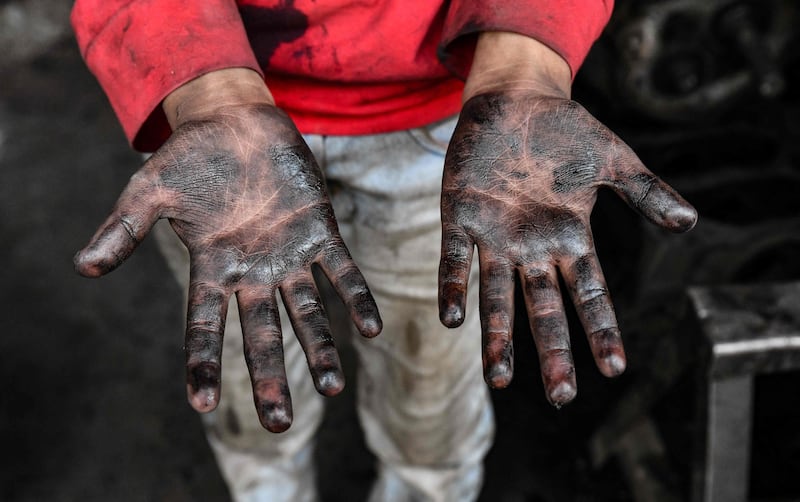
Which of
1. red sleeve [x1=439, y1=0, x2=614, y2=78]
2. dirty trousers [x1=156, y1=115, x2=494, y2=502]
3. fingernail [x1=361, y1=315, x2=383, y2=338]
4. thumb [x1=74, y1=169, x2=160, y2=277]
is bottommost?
dirty trousers [x1=156, y1=115, x2=494, y2=502]

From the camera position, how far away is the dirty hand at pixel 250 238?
0.87 meters

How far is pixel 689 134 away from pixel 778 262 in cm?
41

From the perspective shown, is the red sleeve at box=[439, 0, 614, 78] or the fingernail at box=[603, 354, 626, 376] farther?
the red sleeve at box=[439, 0, 614, 78]

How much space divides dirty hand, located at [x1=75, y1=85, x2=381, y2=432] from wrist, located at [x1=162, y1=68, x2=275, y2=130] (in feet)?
0.04

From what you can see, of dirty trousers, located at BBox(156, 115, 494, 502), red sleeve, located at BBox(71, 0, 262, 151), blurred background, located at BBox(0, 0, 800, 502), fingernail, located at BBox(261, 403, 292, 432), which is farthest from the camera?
blurred background, located at BBox(0, 0, 800, 502)

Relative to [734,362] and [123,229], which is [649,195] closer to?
[734,362]

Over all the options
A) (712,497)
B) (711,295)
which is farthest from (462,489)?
(711,295)

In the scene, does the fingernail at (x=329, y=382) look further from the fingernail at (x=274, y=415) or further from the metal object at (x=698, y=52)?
the metal object at (x=698, y=52)

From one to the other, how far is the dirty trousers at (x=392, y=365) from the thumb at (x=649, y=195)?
10.6 inches

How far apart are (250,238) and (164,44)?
24 cm

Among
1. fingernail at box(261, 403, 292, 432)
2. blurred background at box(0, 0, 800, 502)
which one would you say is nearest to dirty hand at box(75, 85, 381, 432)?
fingernail at box(261, 403, 292, 432)

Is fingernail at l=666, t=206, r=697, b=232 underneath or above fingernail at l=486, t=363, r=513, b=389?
above

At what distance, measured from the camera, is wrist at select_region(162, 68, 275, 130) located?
957mm

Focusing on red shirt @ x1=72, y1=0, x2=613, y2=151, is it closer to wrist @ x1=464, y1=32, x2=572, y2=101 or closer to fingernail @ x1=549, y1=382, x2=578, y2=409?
wrist @ x1=464, y1=32, x2=572, y2=101
